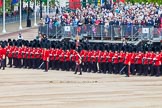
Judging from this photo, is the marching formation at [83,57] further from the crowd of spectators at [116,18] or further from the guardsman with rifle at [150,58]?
the crowd of spectators at [116,18]

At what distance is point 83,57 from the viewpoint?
153ft

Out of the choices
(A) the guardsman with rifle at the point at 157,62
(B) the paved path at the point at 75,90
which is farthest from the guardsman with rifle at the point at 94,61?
(A) the guardsman with rifle at the point at 157,62

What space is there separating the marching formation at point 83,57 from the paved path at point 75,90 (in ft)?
2.72

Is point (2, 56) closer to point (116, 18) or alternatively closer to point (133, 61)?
point (133, 61)

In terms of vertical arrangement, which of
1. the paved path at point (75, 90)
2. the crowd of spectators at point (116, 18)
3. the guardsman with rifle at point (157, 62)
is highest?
the crowd of spectators at point (116, 18)

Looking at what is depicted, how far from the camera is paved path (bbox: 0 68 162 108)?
33.9 metres

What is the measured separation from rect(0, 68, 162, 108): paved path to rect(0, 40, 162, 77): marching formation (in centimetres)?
83

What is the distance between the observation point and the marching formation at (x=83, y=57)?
4488cm

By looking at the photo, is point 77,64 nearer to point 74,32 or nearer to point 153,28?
point 153,28

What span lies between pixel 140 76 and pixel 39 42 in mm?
7326

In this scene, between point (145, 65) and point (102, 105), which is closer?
point (102, 105)

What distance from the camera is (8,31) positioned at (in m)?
74.8


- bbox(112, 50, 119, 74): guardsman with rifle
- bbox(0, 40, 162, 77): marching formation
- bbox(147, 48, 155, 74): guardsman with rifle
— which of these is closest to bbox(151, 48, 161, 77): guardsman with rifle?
bbox(0, 40, 162, 77): marching formation

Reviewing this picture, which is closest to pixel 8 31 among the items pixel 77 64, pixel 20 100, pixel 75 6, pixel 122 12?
pixel 75 6
